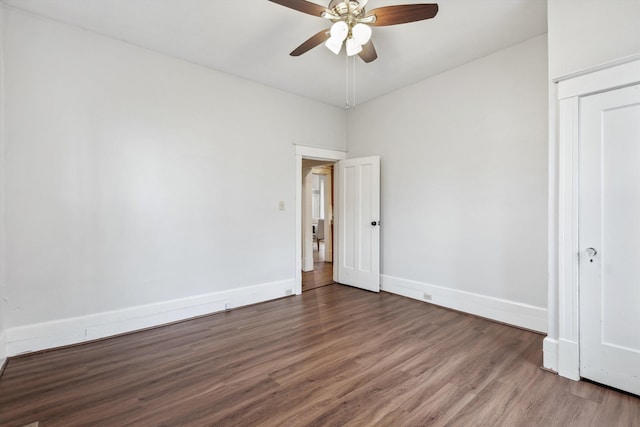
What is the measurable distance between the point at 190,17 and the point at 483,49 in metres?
2.95

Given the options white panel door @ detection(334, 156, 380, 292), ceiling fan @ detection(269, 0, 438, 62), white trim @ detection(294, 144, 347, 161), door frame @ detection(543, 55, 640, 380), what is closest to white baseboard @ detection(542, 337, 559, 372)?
door frame @ detection(543, 55, 640, 380)

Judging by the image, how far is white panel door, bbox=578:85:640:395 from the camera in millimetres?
1887

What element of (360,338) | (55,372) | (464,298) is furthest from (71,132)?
(464,298)

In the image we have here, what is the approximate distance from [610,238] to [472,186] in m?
1.47

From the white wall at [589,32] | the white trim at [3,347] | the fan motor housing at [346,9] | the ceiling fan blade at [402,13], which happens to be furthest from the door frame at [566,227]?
the white trim at [3,347]

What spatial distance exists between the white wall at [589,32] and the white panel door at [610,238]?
0.88 ft

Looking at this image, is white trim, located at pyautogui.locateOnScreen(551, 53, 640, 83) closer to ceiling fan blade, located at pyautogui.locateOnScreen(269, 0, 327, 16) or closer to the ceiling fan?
the ceiling fan

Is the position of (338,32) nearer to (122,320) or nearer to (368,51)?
(368,51)

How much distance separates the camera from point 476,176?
3295 mm

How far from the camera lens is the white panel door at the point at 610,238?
1.89 metres

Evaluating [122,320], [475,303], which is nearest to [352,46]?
[475,303]

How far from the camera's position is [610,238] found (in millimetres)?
1971

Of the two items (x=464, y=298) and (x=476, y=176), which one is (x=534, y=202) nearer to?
(x=476, y=176)

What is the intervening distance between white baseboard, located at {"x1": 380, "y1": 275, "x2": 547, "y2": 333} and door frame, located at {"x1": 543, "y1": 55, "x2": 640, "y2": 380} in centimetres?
72
